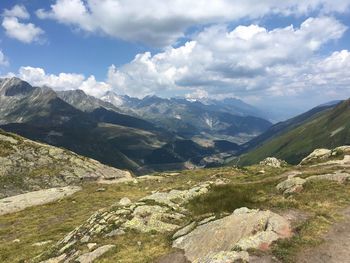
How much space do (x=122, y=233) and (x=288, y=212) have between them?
14.5 metres

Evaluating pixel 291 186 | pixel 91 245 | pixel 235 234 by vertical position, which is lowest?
pixel 91 245

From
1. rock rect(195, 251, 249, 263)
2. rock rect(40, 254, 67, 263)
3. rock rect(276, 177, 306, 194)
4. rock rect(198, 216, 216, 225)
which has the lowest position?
rock rect(40, 254, 67, 263)

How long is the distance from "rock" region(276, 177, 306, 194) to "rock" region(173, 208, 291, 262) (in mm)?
12944

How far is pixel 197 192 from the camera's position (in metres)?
44.5

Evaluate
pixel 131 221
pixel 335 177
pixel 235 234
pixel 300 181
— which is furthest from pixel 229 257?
pixel 335 177

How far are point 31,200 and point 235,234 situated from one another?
220 feet

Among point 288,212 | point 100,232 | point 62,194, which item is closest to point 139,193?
point 62,194

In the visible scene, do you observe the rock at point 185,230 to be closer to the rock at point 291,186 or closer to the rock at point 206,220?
the rock at point 206,220

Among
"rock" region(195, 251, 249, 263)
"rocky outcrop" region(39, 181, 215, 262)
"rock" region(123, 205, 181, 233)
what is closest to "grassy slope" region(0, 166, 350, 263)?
"rock" region(123, 205, 181, 233)

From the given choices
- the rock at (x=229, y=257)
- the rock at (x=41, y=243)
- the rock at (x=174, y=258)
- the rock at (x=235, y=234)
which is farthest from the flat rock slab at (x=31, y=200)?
the rock at (x=229, y=257)

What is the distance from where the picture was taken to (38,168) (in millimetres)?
111000

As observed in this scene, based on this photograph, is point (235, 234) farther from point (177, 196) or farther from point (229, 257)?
point (177, 196)

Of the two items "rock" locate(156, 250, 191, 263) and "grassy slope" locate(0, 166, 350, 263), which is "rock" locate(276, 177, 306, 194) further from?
"rock" locate(156, 250, 191, 263)

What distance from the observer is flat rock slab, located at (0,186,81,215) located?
78.8 metres
